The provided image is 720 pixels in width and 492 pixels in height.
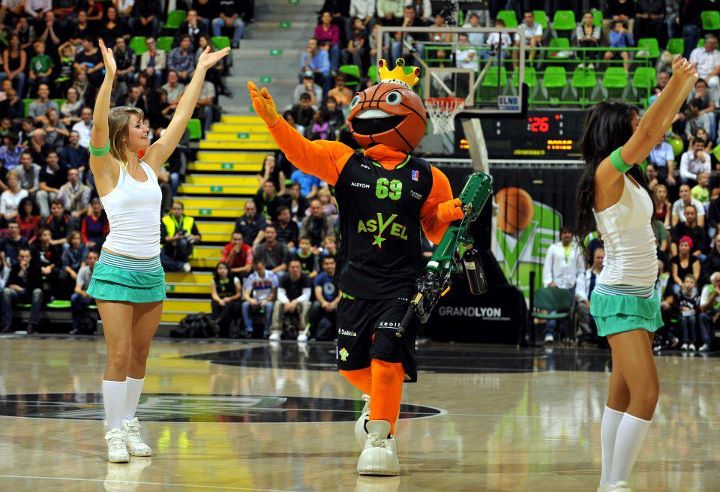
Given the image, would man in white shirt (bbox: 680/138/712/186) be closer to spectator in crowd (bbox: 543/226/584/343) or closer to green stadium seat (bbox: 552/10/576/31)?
spectator in crowd (bbox: 543/226/584/343)

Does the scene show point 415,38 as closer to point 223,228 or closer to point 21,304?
point 223,228

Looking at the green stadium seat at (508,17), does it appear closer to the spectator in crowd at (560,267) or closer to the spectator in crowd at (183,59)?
the spectator in crowd at (560,267)

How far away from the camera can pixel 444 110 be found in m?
14.6

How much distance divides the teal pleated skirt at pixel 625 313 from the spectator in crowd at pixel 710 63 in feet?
46.2

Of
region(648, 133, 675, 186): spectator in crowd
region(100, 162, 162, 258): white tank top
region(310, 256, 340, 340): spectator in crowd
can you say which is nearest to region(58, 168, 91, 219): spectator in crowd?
region(310, 256, 340, 340): spectator in crowd

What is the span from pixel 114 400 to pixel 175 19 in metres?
17.8

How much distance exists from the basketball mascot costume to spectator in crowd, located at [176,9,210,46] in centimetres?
1571

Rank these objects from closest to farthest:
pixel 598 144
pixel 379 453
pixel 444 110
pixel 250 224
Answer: pixel 598 144 < pixel 379 453 < pixel 444 110 < pixel 250 224

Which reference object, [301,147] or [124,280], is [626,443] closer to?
[301,147]

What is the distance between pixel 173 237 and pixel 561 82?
6458 millimetres

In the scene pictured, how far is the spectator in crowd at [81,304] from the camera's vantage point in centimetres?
1731

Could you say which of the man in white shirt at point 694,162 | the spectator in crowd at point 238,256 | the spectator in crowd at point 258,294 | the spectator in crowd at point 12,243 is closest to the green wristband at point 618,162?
the spectator in crowd at point 258,294

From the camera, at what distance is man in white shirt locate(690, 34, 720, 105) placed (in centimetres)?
1875

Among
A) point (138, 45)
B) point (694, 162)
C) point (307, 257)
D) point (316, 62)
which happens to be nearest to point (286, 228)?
point (307, 257)
